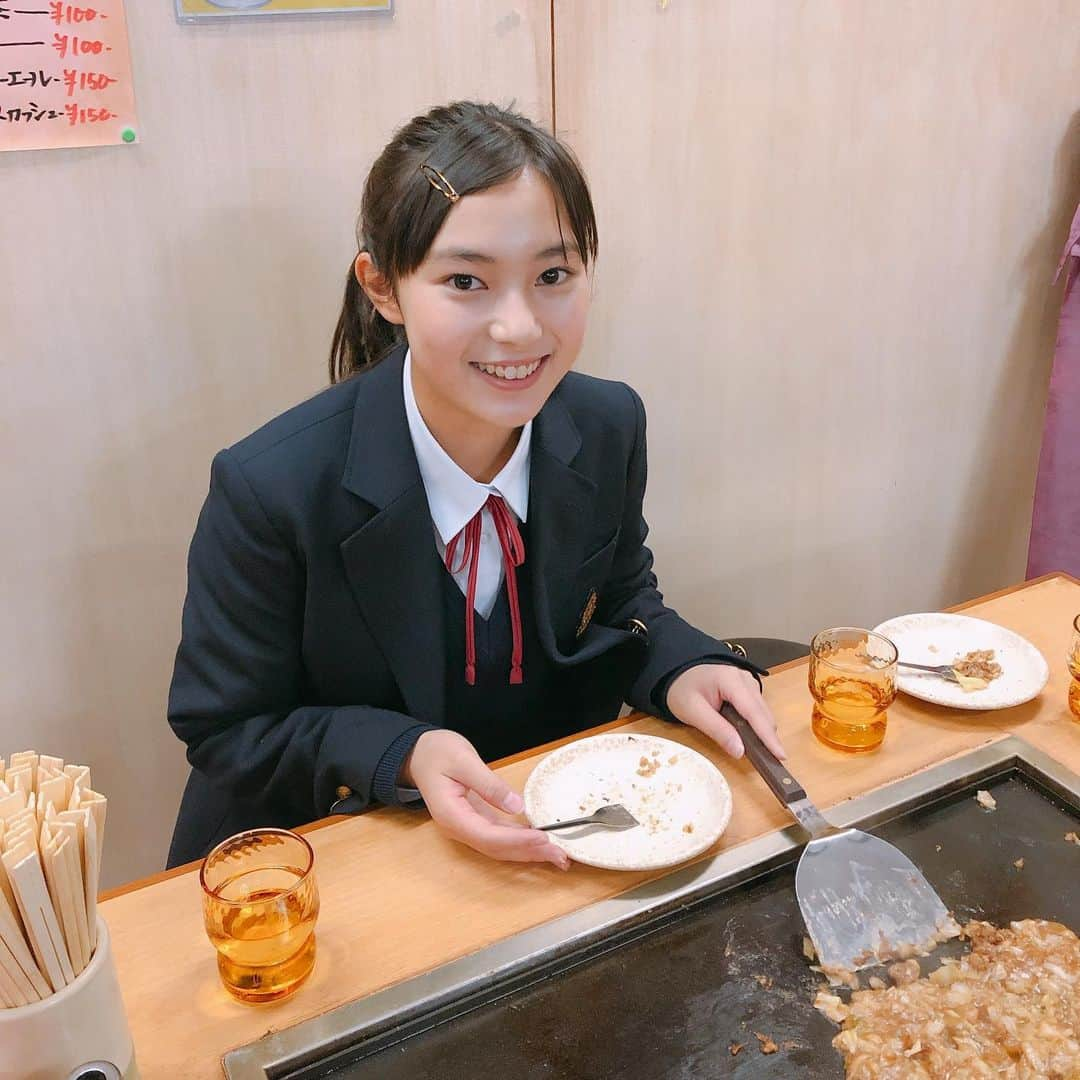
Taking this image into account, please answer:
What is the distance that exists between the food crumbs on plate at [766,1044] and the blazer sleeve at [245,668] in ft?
1.51

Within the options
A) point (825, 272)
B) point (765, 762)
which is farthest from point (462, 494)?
point (825, 272)

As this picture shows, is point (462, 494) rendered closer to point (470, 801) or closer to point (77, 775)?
point (470, 801)

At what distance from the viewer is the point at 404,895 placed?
96 centimetres

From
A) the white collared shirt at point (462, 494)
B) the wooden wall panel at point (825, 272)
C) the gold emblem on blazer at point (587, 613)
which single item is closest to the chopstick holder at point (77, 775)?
the white collared shirt at point (462, 494)

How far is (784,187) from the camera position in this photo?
187 centimetres

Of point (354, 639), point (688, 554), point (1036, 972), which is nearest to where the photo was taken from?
point (1036, 972)

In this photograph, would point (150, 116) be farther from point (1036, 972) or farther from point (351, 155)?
point (1036, 972)

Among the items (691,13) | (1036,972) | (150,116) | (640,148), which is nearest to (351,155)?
(150,116)

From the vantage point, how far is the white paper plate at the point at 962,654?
1.21 metres

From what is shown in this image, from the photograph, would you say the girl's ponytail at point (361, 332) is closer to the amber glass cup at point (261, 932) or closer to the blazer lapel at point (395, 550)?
the blazer lapel at point (395, 550)

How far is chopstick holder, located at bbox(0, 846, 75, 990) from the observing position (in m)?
0.64

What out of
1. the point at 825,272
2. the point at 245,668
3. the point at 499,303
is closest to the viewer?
the point at 499,303

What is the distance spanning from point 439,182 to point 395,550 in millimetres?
395

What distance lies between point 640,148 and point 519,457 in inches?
28.1
